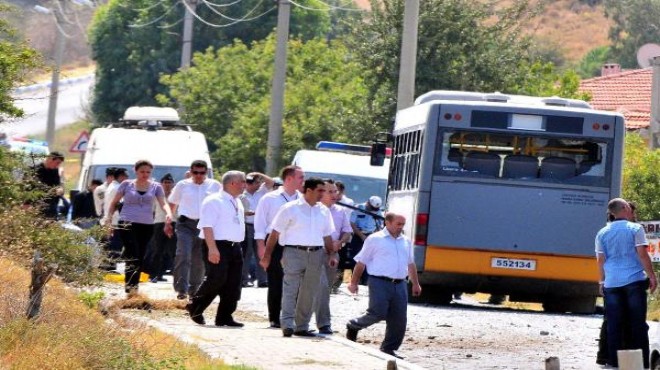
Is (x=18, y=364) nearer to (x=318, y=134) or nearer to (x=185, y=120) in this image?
(x=318, y=134)

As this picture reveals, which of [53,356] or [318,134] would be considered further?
[318,134]

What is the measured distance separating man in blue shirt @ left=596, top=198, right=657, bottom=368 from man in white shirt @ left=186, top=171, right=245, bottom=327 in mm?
3863

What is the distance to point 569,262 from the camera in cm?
2180

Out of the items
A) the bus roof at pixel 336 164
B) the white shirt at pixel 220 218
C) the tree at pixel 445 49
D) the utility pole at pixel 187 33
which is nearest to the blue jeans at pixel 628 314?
the white shirt at pixel 220 218

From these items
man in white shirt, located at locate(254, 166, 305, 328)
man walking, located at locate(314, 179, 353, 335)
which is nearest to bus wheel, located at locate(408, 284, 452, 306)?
man walking, located at locate(314, 179, 353, 335)

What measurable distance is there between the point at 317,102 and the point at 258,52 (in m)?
8.25

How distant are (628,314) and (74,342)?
5.52 metres

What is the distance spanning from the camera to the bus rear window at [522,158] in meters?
22.0

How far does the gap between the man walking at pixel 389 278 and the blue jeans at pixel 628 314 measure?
1.89 metres

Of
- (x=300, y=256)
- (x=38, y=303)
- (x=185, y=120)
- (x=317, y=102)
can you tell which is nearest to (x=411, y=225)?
(x=300, y=256)

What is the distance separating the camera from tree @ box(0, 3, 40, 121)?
54.8 feet

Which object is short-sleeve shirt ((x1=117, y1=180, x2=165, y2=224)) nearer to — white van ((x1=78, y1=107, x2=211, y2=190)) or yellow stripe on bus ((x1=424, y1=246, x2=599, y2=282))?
yellow stripe on bus ((x1=424, y1=246, x2=599, y2=282))

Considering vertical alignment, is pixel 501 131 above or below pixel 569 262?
above

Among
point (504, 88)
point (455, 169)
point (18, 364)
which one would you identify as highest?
point (504, 88)
